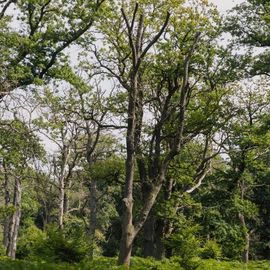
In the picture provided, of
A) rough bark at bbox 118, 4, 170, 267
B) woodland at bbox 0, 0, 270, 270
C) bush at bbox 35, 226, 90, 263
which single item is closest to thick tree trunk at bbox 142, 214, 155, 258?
woodland at bbox 0, 0, 270, 270

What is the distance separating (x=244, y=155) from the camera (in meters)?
25.6

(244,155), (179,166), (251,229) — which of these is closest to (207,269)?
(179,166)

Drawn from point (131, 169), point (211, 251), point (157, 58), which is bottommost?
point (211, 251)

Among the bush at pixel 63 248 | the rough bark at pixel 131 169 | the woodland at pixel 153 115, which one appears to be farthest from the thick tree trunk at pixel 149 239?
the bush at pixel 63 248

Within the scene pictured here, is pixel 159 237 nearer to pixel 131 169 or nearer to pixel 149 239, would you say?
pixel 149 239

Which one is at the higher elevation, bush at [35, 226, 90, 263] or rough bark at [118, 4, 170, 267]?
rough bark at [118, 4, 170, 267]

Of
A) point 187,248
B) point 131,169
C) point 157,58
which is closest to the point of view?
point 131,169

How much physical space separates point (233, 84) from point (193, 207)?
6.50 meters

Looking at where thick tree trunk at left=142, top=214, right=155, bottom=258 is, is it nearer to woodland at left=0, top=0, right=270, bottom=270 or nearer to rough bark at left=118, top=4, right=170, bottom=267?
woodland at left=0, top=0, right=270, bottom=270

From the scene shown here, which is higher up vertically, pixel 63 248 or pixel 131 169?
pixel 131 169

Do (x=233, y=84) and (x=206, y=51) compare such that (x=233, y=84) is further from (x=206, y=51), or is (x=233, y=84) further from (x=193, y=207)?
(x=193, y=207)

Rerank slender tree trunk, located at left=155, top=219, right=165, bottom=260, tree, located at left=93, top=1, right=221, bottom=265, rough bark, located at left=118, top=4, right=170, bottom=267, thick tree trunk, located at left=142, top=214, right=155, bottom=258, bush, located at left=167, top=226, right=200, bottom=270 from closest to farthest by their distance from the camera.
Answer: bush, located at left=167, top=226, right=200, bottom=270 → rough bark, located at left=118, top=4, right=170, bottom=267 → tree, located at left=93, top=1, right=221, bottom=265 → thick tree trunk, located at left=142, top=214, right=155, bottom=258 → slender tree trunk, located at left=155, top=219, right=165, bottom=260

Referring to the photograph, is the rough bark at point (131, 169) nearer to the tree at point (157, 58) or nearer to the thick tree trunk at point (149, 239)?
the tree at point (157, 58)

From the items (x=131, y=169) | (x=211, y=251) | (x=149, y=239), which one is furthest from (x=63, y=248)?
(x=211, y=251)
